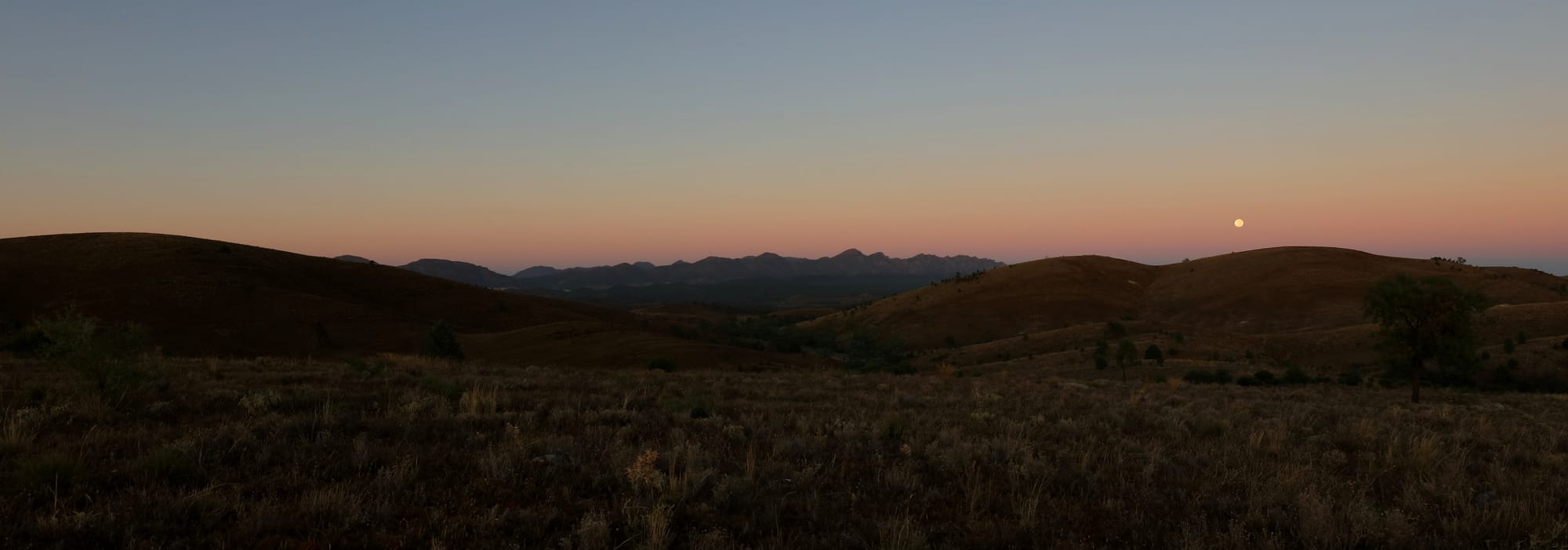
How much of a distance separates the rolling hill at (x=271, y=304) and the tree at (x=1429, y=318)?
2622 centimetres

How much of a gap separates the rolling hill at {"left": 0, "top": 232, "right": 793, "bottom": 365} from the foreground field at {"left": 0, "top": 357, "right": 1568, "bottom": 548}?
22.1 m

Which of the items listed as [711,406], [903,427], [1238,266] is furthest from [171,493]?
[1238,266]

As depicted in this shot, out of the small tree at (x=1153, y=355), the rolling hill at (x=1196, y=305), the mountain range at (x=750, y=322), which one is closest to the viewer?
the mountain range at (x=750, y=322)

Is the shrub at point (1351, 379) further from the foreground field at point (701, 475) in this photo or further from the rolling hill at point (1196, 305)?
the foreground field at point (701, 475)

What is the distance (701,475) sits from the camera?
21.2 feet

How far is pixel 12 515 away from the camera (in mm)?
4770

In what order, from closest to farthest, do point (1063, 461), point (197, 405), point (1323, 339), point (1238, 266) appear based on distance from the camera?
point (1063, 461) → point (197, 405) → point (1323, 339) → point (1238, 266)

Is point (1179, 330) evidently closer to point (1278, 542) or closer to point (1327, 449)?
point (1327, 449)

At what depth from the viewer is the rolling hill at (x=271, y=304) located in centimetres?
3669

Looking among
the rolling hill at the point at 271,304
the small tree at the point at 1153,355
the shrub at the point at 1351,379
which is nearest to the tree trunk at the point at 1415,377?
the shrub at the point at 1351,379

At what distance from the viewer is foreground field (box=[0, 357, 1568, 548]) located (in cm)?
516

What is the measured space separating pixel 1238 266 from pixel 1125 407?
340ft

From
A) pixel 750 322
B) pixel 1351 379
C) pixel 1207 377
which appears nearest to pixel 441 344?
pixel 1207 377

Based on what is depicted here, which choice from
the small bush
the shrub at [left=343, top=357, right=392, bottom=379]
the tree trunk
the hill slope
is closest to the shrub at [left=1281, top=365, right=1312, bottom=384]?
the small bush
